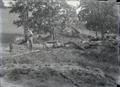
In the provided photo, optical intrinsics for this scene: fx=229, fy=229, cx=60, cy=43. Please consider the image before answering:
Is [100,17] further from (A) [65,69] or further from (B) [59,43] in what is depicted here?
(A) [65,69]

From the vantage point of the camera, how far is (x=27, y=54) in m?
2.30

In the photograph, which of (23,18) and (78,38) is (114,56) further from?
(23,18)

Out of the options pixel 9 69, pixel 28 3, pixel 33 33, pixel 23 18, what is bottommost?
pixel 9 69

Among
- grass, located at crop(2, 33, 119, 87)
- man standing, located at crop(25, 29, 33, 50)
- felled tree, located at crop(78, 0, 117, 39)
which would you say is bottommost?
grass, located at crop(2, 33, 119, 87)

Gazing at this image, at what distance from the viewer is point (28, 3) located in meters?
2.28

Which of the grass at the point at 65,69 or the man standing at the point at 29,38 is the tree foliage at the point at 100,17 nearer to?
the grass at the point at 65,69

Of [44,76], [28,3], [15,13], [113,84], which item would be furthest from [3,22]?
[113,84]

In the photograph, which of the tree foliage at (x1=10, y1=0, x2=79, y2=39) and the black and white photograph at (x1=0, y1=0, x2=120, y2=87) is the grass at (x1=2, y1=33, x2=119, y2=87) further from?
the tree foliage at (x1=10, y1=0, x2=79, y2=39)

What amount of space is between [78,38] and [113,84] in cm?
61

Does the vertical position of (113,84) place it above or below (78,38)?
below

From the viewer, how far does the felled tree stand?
7.79 ft

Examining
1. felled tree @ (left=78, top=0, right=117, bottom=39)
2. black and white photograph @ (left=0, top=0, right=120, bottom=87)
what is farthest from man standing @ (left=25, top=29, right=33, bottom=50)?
felled tree @ (left=78, top=0, right=117, bottom=39)

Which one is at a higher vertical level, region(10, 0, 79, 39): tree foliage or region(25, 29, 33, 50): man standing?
region(10, 0, 79, 39): tree foliage

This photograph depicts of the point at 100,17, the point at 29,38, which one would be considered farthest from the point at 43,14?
the point at 100,17
